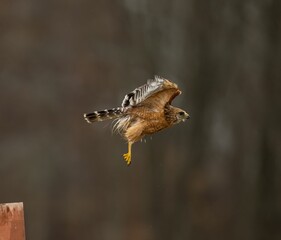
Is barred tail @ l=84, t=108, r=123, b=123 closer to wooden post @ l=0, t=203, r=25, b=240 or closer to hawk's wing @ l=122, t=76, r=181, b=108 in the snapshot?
hawk's wing @ l=122, t=76, r=181, b=108

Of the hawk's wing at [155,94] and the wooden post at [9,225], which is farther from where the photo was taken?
the hawk's wing at [155,94]

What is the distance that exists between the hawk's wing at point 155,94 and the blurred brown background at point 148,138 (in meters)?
1.74

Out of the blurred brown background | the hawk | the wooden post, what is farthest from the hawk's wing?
the blurred brown background

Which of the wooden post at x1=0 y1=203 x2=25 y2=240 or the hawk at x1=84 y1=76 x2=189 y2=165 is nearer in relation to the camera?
the wooden post at x1=0 y1=203 x2=25 y2=240

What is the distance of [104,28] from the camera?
4508mm

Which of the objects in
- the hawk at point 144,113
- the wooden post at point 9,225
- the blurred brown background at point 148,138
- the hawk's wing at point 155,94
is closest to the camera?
the wooden post at point 9,225

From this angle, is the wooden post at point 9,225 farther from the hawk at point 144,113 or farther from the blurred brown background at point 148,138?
the blurred brown background at point 148,138

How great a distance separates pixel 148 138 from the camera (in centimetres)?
451

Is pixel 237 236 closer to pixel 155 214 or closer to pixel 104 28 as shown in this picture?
pixel 155 214

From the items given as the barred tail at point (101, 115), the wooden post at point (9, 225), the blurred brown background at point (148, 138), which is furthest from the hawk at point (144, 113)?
the blurred brown background at point (148, 138)

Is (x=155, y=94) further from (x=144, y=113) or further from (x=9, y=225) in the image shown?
(x=9, y=225)

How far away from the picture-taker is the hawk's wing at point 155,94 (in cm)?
261

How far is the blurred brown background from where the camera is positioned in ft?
14.4

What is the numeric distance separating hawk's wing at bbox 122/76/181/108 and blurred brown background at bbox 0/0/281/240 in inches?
68.4
